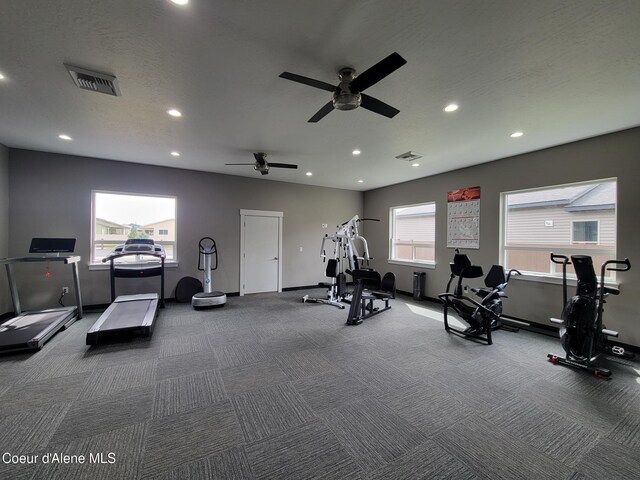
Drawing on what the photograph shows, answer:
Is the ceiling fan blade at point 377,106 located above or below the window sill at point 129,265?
above

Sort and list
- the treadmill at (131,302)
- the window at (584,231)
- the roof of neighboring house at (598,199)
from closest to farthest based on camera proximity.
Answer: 1. the treadmill at (131,302)
2. the roof of neighboring house at (598,199)
3. the window at (584,231)

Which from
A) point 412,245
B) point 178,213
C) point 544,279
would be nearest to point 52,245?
point 178,213

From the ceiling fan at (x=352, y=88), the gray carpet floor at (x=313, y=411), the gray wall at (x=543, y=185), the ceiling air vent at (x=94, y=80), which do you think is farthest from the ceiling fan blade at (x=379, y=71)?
the gray wall at (x=543, y=185)

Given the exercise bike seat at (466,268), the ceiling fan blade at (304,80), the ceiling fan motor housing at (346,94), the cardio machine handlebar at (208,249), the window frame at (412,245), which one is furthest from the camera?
the window frame at (412,245)

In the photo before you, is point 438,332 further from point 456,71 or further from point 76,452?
point 76,452

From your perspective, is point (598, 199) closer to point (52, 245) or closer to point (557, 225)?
point (557, 225)

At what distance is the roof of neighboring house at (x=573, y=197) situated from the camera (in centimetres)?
377

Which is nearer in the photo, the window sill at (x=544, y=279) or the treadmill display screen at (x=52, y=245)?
the window sill at (x=544, y=279)

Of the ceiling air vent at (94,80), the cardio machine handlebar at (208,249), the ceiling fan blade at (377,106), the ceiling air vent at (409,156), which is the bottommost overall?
the cardio machine handlebar at (208,249)

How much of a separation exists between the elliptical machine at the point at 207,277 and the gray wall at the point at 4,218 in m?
2.90

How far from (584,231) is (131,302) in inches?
293

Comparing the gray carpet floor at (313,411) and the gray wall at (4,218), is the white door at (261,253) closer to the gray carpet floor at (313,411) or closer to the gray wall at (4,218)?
the gray carpet floor at (313,411)

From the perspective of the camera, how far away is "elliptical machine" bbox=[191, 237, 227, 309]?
526cm

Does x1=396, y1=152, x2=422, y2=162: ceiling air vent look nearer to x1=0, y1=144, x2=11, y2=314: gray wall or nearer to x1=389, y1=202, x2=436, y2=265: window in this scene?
x1=389, y1=202, x2=436, y2=265: window
